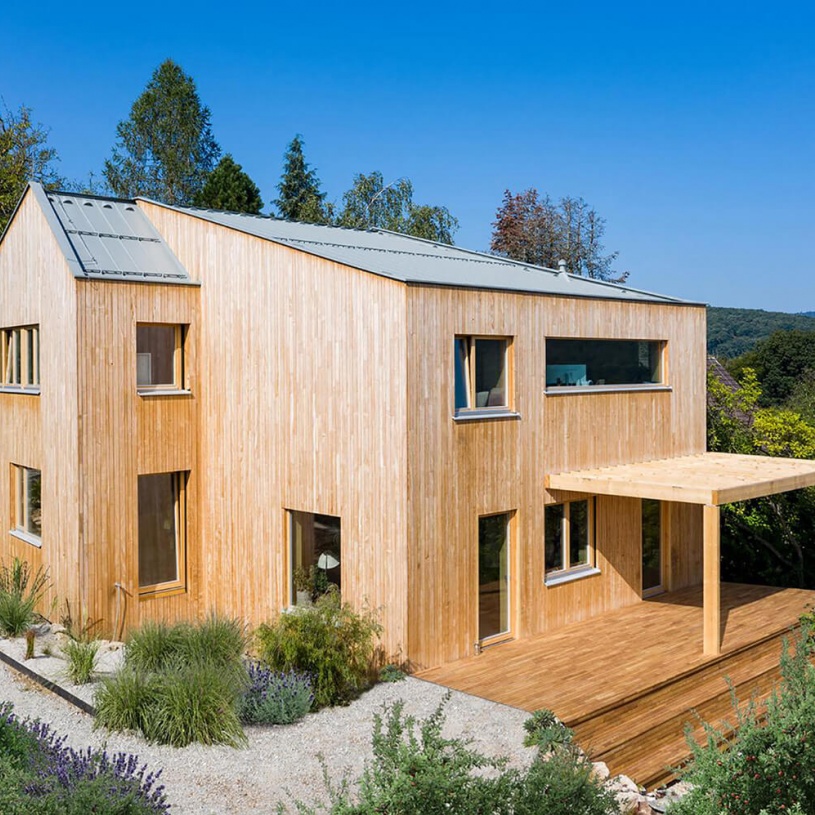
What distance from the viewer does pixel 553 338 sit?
39.3 ft

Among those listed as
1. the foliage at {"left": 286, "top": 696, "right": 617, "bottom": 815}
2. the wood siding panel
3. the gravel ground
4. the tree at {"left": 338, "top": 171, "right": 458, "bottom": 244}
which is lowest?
the gravel ground

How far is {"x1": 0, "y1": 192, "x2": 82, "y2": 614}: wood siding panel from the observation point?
11.6 metres

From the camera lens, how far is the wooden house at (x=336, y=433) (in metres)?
10.3

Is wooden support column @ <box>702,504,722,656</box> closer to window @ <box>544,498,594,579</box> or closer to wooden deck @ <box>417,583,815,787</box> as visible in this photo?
wooden deck @ <box>417,583,815,787</box>

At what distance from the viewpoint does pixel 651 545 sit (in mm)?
13891

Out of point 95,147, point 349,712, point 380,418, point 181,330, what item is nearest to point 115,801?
point 349,712

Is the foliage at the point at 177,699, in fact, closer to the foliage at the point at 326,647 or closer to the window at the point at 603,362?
the foliage at the point at 326,647

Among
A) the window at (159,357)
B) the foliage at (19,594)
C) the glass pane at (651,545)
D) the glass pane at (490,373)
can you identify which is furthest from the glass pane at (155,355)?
the glass pane at (651,545)

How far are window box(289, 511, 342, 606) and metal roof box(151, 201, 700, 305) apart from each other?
133 inches

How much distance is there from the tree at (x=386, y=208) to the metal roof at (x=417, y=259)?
20109 millimetres

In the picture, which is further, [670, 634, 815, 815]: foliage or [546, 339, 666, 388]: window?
[546, 339, 666, 388]: window

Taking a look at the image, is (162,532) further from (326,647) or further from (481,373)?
(481,373)

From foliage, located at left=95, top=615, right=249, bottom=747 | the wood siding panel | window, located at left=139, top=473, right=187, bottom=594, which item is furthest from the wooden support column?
the wood siding panel

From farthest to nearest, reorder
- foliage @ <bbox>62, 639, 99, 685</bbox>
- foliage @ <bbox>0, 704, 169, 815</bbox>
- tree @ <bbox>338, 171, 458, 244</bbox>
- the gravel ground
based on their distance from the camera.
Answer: tree @ <bbox>338, 171, 458, 244</bbox> → foliage @ <bbox>62, 639, 99, 685</bbox> → the gravel ground → foliage @ <bbox>0, 704, 169, 815</bbox>
